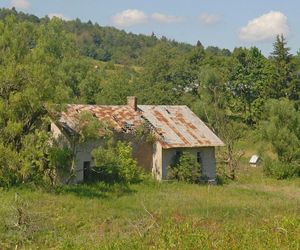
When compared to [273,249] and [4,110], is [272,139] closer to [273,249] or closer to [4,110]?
[4,110]

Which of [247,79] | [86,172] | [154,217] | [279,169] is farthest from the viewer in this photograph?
[247,79]

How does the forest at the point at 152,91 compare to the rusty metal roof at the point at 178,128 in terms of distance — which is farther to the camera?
the rusty metal roof at the point at 178,128

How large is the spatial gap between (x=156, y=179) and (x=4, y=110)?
37.8 feet

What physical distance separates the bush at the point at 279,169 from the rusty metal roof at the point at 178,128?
6209 mm

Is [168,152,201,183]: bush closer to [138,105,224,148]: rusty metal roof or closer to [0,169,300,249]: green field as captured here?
[138,105,224,148]: rusty metal roof

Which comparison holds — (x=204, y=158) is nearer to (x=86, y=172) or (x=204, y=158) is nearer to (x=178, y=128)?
(x=178, y=128)

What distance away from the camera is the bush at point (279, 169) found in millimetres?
40219

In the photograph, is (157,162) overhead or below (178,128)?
below

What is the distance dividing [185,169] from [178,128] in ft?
13.3

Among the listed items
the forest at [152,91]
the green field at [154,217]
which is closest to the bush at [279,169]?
the forest at [152,91]

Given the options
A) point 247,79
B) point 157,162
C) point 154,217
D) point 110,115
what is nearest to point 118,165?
point 157,162

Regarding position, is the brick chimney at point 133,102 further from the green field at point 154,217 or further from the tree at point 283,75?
the tree at point 283,75

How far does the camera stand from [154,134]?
34312 millimetres

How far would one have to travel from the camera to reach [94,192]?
27.4 metres
